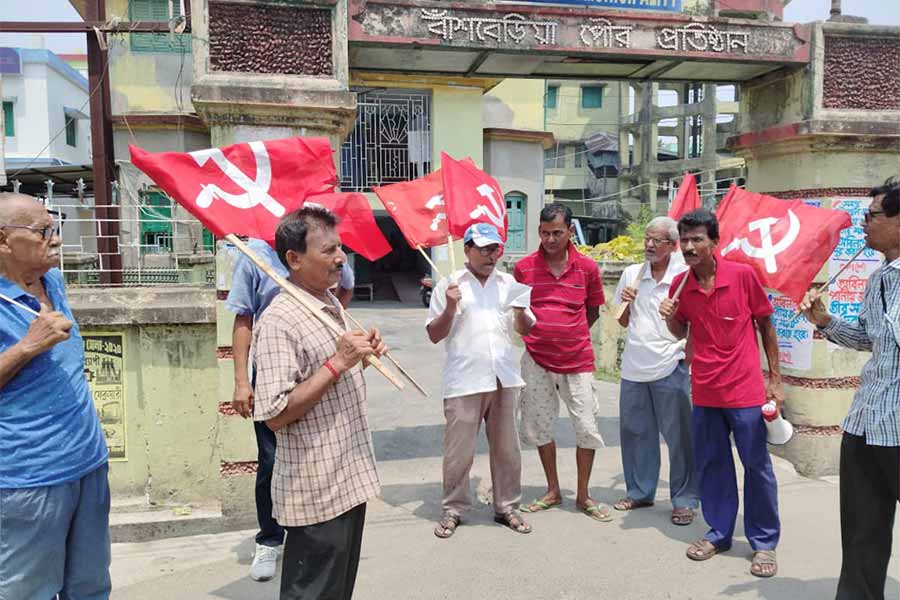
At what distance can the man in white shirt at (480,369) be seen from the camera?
4129mm

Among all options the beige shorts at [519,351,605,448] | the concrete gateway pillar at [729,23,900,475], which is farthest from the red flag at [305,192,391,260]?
the concrete gateway pillar at [729,23,900,475]

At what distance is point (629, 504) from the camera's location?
459 centimetres

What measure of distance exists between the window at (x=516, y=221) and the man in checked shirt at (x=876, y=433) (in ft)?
45.5

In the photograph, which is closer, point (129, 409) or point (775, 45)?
point (129, 409)

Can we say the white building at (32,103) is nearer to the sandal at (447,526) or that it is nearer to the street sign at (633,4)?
the street sign at (633,4)

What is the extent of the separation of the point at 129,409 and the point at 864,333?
13.9ft

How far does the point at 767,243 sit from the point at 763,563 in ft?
5.72

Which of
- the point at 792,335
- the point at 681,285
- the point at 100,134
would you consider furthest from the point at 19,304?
the point at 100,134

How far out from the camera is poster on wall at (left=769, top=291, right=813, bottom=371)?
212 inches

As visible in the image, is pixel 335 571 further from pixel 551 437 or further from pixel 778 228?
pixel 778 228

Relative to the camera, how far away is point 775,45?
5.17 meters

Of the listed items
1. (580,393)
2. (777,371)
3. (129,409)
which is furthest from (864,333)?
(129,409)

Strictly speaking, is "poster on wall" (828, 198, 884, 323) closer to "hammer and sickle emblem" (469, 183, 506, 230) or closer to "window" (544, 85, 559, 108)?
"hammer and sickle emblem" (469, 183, 506, 230)

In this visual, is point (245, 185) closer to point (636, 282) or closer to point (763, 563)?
point (636, 282)
